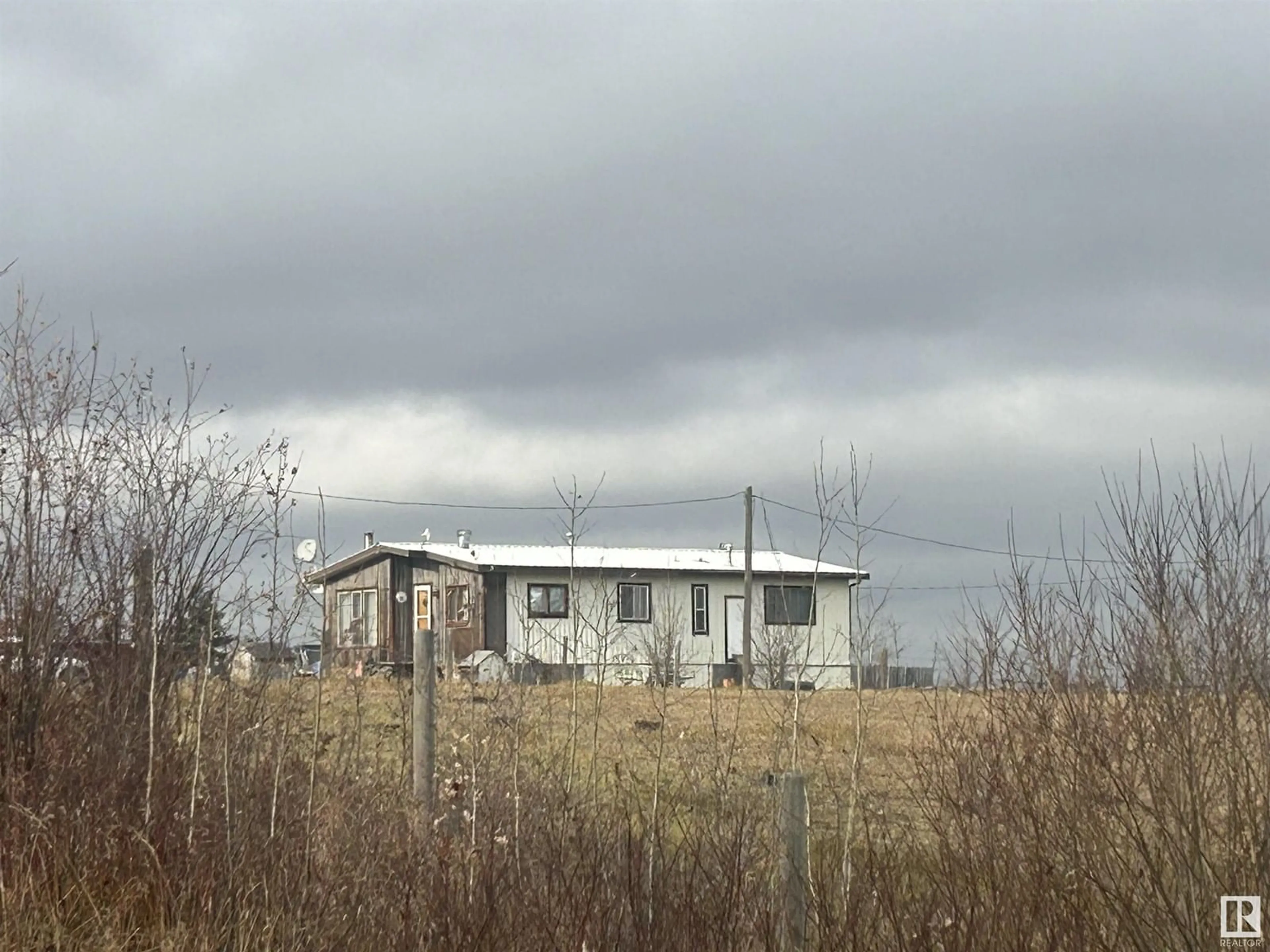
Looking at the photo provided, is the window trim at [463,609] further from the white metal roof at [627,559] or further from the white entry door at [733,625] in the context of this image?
the white entry door at [733,625]

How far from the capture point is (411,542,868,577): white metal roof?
3753 centimetres

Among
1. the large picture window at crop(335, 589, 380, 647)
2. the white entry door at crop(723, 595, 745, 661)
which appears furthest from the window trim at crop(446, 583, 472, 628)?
the white entry door at crop(723, 595, 745, 661)

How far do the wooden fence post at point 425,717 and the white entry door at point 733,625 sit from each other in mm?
30171

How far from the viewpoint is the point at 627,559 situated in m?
39.6

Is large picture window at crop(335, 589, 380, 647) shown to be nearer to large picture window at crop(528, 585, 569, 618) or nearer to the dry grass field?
large picture window at crop(528, 585, 569, 618)

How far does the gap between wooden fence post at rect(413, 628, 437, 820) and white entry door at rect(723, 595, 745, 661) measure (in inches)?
1188

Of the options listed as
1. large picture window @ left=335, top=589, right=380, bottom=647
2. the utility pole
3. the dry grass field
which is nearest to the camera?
the dry grass field

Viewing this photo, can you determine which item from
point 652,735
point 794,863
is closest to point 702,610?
point 652,735

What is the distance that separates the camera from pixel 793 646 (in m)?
8.82

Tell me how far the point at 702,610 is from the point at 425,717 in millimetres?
30829

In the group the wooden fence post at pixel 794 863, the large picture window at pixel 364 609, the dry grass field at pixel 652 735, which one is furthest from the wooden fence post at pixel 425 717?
the large picture window at pixel 364 609

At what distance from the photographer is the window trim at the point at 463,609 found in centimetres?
3734

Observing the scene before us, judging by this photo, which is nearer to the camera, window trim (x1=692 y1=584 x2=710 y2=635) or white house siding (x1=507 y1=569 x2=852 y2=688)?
white house siding (x1=507 y1=569 x2=852 y2=688)

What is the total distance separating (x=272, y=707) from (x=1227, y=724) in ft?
16.1
